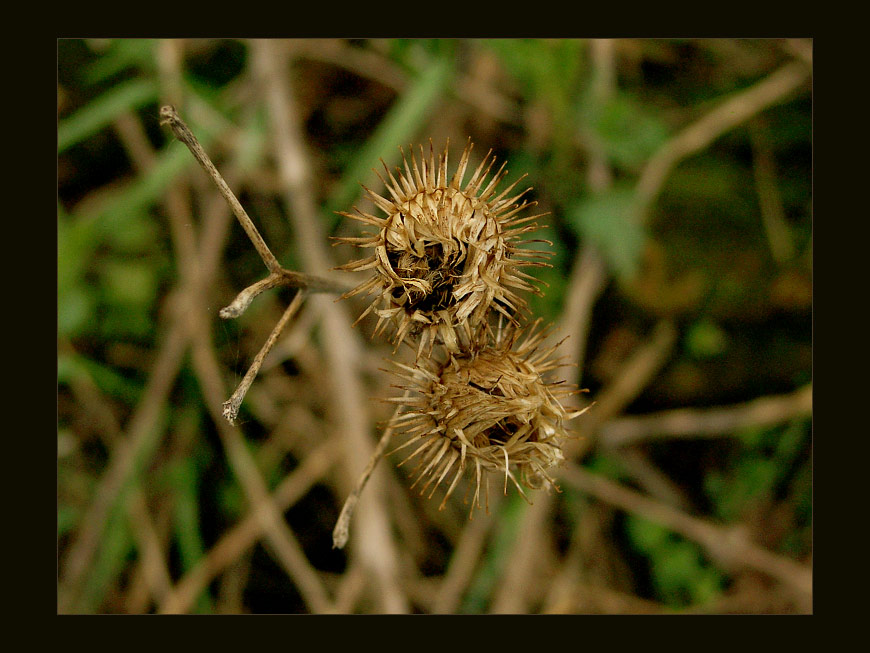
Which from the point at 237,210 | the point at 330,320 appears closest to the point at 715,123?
the point at 330,320

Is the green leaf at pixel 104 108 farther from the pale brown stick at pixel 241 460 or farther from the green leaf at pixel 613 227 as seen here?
the green leaf at pixel 613 227

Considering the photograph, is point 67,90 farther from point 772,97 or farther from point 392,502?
point 772,97

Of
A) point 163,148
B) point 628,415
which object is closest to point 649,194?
point 628,415

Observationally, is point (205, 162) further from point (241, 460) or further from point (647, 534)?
point (647, 534)

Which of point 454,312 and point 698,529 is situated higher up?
point 454,312

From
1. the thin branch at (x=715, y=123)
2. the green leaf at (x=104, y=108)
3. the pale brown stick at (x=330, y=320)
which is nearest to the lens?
the pale brown stick at (x=330, y=320)

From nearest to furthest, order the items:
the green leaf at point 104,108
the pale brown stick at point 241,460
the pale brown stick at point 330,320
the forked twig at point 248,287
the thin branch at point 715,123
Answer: the forked twig at point 248,287 < the pale brown stick at point 330,320 < the green leaf at point 104,108 < the pale brown stick at point 241,460 < the thin branch at point 715,123

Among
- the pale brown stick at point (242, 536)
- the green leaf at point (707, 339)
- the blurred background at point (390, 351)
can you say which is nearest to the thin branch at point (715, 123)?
the blurred background at point (390, 351)
